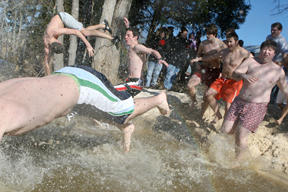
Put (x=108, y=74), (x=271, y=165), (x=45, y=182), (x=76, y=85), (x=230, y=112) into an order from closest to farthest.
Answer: (x=76, y=85), (x=45, y=182), (x=230, y=112), (x=271, y=165), (x=108, y=74)

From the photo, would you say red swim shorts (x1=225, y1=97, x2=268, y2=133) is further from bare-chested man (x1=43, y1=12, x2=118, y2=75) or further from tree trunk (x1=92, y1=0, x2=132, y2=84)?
tree trunk (x1=92, y1=0, x2=132, y2=84)

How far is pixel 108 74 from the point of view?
731 centimetres

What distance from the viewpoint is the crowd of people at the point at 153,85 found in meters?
1.62

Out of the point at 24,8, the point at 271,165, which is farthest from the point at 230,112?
the point at 24,8

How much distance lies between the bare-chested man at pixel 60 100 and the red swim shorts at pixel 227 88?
8.06ft

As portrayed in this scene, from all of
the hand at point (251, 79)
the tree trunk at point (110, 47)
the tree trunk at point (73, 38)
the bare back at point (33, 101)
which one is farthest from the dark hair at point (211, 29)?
the tree trunk at point (73, 38)

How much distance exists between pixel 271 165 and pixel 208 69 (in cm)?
225

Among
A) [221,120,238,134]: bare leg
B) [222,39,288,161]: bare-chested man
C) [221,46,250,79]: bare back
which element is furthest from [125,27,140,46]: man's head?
[221,120,238,134]: bare leg

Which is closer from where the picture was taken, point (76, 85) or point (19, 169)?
point (76, 85)

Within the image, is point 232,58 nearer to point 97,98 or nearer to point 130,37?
point 130,37

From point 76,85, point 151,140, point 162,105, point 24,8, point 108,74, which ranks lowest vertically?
point 151,140

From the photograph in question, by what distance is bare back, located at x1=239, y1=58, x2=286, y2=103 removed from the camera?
11.5 ft

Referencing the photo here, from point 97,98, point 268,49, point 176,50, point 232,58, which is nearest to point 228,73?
point 232,58

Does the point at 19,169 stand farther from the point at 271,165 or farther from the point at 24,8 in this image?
the point at 24,8
